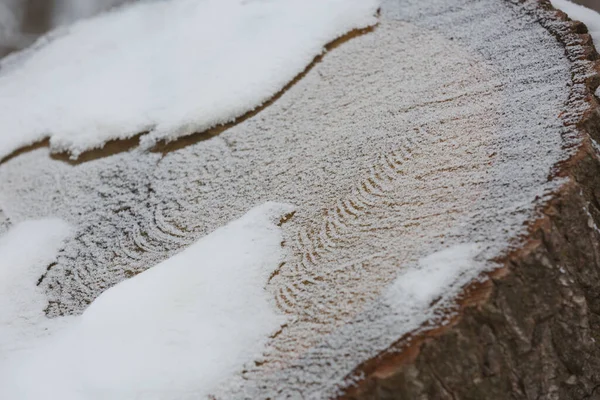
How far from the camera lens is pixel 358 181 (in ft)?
3.25

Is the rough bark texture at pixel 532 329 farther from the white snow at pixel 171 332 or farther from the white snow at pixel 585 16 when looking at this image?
the white snow at pixel 585 16

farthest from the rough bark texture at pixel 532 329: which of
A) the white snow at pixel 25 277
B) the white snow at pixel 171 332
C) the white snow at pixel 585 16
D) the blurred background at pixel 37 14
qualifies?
the blurred background at pixel 37 14

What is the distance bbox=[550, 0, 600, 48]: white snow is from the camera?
1.23 m

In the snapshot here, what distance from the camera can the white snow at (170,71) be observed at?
4.14ft

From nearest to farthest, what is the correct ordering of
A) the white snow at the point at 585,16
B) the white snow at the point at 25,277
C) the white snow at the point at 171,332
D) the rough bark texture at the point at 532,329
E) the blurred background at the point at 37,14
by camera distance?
the rough bark texture at the point at 532,329, the white snow at the point at 171,332, the white snow at the point at 25,277, the white snow at the point at 585,16, the blurred background at the point at 37,14

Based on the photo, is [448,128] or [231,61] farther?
[231,61]

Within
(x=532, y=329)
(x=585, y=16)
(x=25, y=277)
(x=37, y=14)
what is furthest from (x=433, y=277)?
(x=37, y=14)

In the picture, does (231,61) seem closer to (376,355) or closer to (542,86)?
(542,86)

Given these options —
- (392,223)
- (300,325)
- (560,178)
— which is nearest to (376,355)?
(300,325)

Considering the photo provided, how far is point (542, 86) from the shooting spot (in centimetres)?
99

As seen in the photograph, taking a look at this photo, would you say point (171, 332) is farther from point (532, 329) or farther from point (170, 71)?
point (170, 71)

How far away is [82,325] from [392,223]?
502 millimetres

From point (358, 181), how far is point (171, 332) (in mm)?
386

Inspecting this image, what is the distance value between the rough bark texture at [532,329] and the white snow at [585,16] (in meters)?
0.41
